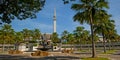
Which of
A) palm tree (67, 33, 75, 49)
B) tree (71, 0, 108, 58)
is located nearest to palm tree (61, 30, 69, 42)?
palm tree (67, 33, 75, 49)

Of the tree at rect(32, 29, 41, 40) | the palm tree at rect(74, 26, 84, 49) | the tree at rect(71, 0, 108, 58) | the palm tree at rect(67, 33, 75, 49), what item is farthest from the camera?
the tree at rect(32, 29, 41, 40)

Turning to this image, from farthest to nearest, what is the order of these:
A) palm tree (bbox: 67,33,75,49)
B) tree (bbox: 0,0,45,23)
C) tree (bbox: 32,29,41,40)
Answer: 1. tree (bbox: 32,29,41,40)
2. palm tree (bbox: 67,33,75,49)
3. tree (bbox: 0,0,45,23)

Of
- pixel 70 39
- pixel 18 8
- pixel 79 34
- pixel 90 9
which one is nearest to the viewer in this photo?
pixel 18 8

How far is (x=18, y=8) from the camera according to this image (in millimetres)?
25234

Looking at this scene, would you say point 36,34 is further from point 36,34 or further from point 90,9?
point 90,9

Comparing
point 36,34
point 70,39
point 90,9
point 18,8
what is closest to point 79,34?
point 70,39

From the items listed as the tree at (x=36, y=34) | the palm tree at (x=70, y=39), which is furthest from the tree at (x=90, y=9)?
the tree at (x=36, y=34)

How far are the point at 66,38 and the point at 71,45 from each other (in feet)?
13.0

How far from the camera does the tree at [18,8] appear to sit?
79.2 ft

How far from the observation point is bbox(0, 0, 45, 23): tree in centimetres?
2414

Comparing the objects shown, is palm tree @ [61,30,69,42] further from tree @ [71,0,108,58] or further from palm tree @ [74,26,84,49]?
tree @ [71,0,108,58]

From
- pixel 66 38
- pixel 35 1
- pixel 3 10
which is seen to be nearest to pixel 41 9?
pixel 35 1

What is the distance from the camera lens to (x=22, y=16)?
85.8 feet

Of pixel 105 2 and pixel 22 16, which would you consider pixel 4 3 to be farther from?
pixel 105 2
